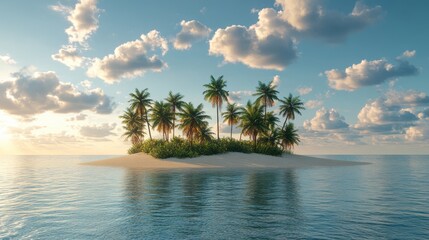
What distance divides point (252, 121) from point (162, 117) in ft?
77.3

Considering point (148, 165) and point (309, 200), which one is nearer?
point (309, 200)

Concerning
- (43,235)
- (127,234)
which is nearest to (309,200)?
(127,234)

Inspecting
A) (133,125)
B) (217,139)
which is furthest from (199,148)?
(133,125)

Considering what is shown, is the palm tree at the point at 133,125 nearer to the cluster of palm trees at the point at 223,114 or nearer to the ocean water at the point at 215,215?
the cluster of palm trees at the point at 223,114

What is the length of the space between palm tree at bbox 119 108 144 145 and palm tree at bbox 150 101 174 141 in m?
21.2

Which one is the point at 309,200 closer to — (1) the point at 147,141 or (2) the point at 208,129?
(2) the point at 208,129

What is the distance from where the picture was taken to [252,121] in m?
82.3

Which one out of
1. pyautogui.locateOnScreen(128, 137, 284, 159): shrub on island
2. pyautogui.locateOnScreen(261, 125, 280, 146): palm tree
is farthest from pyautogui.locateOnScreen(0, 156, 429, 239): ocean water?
pyautogui.locateOnScreen(261, 125, 280, 146): palm tree

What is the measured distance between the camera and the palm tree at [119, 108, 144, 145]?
109 metres

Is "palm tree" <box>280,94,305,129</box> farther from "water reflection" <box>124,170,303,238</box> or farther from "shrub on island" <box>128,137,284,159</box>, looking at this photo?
"water reflection" <box>124,170,303,238</box>

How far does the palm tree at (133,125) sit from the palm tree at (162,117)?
21238 mm

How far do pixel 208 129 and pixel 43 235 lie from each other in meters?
75.8

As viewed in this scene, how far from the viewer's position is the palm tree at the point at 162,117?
87.1 metres

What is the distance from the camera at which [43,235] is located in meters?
16.3
